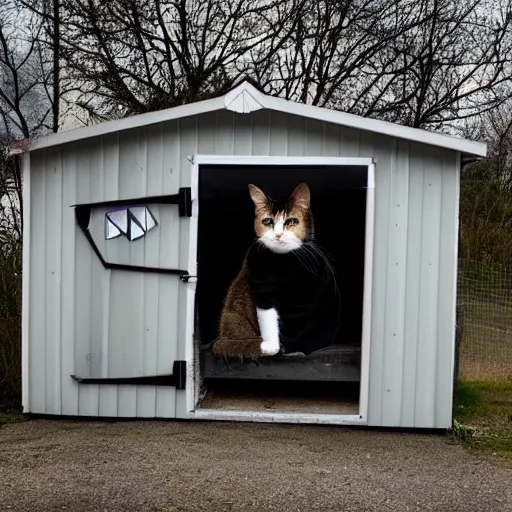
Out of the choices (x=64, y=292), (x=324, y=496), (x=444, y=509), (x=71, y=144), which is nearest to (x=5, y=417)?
(x=64, y=292)

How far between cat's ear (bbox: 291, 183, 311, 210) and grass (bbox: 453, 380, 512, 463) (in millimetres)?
2212

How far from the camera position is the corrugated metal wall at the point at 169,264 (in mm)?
5094

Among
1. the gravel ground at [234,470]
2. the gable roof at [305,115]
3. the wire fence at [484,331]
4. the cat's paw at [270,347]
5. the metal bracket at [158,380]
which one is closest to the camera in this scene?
the gravel ground at [234,470]

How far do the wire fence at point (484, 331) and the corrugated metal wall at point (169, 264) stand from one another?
4.47 feet

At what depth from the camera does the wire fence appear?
6.35 metres

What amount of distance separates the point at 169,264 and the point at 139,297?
0.38 meters

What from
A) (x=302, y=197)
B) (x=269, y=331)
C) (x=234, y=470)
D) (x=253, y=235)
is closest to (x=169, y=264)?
(x=253, y=235)

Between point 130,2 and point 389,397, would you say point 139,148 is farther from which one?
point 130,2

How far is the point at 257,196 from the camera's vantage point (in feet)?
17.4

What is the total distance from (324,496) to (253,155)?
106 inches

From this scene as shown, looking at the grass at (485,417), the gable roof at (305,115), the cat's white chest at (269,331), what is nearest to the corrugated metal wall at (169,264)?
the gable roof at (305,115)

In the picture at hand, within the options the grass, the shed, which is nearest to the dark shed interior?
the shed

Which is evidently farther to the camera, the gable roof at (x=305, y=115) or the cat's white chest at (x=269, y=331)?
the cat's white chest at (x=269, y=331)

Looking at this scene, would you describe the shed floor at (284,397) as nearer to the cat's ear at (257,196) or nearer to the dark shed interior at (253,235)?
the dark shed interior at (253,235)
